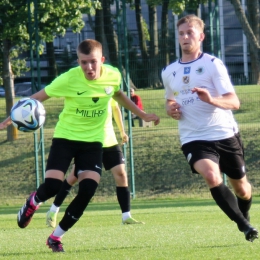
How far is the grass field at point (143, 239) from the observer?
605cm

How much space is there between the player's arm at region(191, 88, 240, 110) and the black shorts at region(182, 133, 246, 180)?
1.23 feet

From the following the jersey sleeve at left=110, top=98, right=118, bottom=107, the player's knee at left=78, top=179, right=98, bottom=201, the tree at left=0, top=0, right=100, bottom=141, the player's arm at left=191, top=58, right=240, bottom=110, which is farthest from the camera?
the tree at left=0, top=0, right=100, bottom=141

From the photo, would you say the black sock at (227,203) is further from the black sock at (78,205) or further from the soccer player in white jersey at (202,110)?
the black sock at (78,205)

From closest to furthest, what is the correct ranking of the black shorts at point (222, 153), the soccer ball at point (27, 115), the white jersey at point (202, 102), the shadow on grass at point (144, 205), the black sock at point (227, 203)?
1. the black sock at point (227, 203)
2. the black shorts at point (222, 153)
3. the white jersey at point (202, 102)
4. the soccer ball at point (27, 115)
5. the shadow on grass at point (144, 205)

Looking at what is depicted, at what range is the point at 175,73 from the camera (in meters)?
6.68

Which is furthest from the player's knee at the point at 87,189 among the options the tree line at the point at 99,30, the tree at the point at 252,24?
the tree at the point at 252,24

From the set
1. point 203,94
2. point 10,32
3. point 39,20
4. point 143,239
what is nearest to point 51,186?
point 143,239

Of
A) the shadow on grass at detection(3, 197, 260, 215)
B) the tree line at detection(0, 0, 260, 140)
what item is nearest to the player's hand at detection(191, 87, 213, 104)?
the shadow on grass at detection(3, 197, 260, 215)

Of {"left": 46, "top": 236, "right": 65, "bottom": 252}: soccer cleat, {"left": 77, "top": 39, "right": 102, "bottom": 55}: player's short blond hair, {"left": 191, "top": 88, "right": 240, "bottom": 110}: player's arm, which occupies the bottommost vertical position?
{"left": 46, "top": 236, "right": 65, "bottom": 252}: soccer cleat

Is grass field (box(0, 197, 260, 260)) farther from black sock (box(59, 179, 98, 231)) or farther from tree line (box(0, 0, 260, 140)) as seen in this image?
tree line (box(0, 0, 260, 140))

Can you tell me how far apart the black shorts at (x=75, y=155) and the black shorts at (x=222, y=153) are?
2.80 ft

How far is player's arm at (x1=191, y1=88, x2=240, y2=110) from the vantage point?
19.7ft

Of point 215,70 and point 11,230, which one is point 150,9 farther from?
point 215,70

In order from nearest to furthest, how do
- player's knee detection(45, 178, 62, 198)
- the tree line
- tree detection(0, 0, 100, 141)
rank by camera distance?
1. player's knee detection(45, 178, 62, 198)
2. the tree line
3. tree detection(0, 0, 100, 141)
